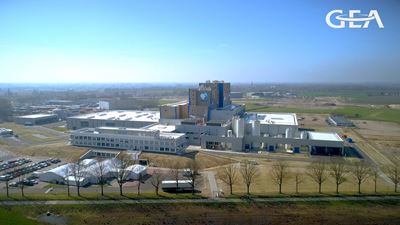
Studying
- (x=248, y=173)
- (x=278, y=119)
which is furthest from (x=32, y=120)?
(x=248, y=173)

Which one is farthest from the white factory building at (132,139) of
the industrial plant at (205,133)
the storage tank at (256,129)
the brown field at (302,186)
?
the brown field at (302,186)

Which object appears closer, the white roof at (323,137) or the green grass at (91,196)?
the green grass at (91,196)

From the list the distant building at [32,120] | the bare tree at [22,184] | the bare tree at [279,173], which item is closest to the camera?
the bare tree at [22,184]

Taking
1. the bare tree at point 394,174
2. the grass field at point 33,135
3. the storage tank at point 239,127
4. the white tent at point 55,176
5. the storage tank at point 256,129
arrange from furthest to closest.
A: the grass field at point 33,135 < the storage tank at point 256,129 < the storage tank at point 239,127 < the white tent at point 55,176 < the bare tree at point 394,174

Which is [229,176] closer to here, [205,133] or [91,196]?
[91,196]

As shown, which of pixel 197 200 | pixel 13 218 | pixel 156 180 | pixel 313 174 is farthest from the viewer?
pixel 313 174

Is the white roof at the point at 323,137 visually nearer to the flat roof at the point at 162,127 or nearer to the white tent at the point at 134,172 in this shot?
the flat roof at the point at 162,127

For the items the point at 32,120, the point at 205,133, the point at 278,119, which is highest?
the point at 278,119

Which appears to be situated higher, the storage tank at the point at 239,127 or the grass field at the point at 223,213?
the storage tank at the point at 239,127
